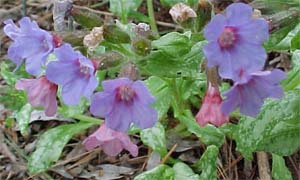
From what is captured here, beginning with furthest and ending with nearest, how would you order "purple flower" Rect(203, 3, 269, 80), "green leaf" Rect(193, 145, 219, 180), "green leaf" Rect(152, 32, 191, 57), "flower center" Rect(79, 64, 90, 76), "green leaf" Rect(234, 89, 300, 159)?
"green leaf" Rect(193, 145, 219, 180), "green leaf" Rect(234, 89, 300, 159), "green leaf" Rect(152, 32, 191, 57), "flower center" Rect(79, 64, 90, 76), "purple flower" Rect(203, 3, 269, 80)

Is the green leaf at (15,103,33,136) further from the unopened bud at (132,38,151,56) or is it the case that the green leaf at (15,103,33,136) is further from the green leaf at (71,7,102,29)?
the unopened bud at (132,38,151,56)

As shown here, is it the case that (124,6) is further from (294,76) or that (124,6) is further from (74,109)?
(294,76)

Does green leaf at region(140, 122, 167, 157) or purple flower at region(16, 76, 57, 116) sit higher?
purple flower at region(16, 76, 57, 116)

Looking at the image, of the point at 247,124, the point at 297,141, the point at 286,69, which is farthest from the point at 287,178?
the point at 286,69

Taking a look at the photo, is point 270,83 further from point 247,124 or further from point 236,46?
point 247,124

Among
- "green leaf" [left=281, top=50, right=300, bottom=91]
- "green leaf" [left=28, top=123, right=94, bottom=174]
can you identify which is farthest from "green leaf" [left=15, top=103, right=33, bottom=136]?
"green leaf" [left=281, top=50, right=300, bottom=91]

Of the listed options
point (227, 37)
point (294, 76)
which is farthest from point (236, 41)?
point (294, 76)
